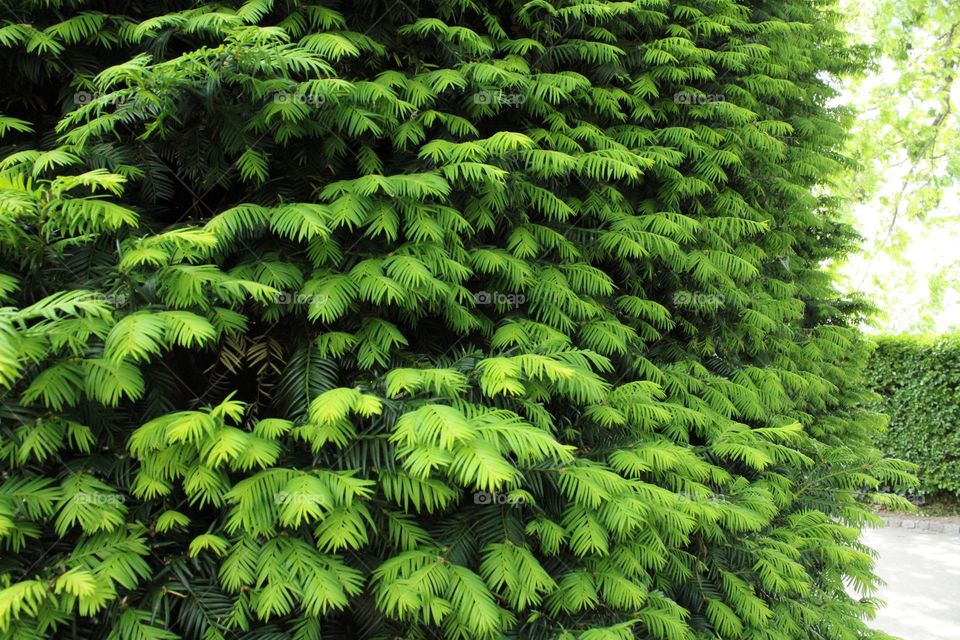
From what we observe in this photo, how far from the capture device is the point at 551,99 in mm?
2984

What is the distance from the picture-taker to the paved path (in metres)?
6.09

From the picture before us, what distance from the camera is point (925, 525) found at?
981cm

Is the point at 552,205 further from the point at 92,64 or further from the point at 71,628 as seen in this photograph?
the point at 71,628

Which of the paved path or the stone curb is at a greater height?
the paved path

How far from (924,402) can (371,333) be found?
10.9 m

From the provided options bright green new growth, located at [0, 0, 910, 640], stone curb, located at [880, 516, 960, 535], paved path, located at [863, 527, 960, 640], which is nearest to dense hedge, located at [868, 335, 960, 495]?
stone curb, located at [880, 516, 960, 535]

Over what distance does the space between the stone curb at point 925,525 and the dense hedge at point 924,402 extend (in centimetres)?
48

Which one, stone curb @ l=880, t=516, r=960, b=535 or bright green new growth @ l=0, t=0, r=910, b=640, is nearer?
bright green new growth @ l=0, t=0, r=910, b=640

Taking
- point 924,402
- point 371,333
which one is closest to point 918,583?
point 924,402

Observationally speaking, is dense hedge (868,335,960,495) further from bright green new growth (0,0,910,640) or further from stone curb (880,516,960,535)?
bright green new growth (0,0,910,640)

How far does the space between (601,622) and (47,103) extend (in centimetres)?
313

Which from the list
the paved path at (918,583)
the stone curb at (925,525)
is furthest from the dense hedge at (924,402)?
the paved path at (918,583)

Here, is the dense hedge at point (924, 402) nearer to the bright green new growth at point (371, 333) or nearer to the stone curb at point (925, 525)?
the stone curb at point (925, 525)

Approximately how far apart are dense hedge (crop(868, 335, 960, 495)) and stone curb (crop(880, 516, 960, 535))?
48 centimetres
